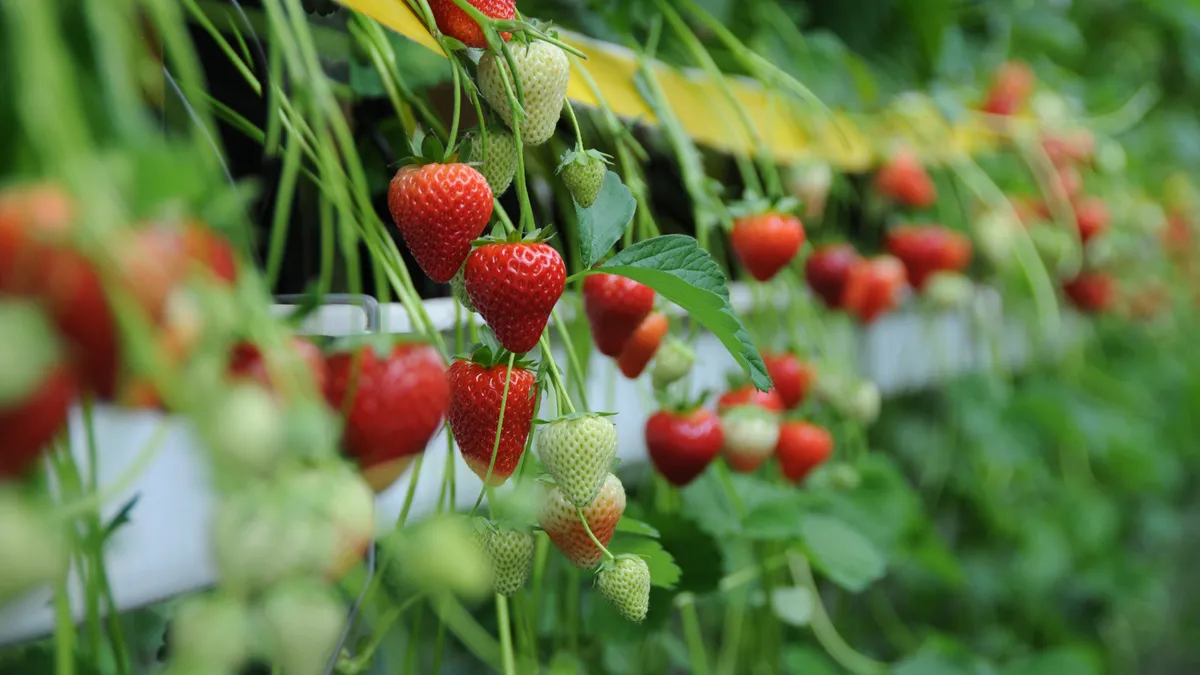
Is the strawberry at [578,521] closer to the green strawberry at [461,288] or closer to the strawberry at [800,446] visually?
the green strawberry at [461,288]

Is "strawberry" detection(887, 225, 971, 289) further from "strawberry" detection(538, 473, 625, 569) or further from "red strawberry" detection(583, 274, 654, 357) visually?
"strawberry" detection(538, 473, 625, 569)

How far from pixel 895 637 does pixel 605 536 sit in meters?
0.90

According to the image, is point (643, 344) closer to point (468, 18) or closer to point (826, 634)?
point (468, 18)

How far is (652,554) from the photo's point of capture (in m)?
0.50

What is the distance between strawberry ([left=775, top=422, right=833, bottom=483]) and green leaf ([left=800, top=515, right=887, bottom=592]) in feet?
0.15

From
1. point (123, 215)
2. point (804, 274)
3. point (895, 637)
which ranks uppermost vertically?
point (123, 215)

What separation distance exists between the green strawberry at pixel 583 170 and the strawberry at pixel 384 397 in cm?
11

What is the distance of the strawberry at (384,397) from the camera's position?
30cm

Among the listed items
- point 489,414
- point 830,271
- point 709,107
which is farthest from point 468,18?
point 830,271

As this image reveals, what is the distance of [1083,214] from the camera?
1292 mm

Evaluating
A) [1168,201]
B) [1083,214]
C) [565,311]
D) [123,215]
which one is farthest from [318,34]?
[1168,201]

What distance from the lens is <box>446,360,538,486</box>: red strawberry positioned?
1.26ft

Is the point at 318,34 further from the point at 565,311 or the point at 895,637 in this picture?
the point at 895,637

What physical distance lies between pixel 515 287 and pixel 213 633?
190 millimetres
